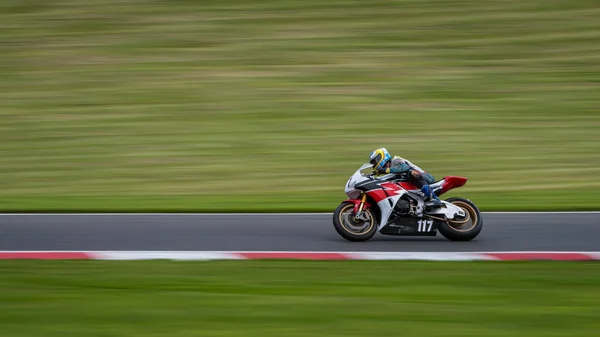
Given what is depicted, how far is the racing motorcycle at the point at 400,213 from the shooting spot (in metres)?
11.5

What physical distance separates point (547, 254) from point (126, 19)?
75.1 ft

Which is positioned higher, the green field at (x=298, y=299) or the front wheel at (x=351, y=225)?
the front wheel at (x=351, y=225)

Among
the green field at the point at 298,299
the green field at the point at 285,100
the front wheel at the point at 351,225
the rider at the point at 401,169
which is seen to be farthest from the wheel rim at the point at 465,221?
the green field at the point at 285,100

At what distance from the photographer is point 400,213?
1158cm

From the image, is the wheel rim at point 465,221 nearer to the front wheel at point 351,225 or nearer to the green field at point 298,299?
the front wheel at point 351,225

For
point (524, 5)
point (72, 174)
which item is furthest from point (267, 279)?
point (524, 5)

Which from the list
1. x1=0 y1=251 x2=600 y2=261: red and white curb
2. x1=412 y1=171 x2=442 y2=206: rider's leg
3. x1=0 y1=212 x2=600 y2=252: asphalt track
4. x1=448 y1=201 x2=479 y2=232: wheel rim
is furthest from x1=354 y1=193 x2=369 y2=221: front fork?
x1=448 y1=201 x2=479 y2=232: wheel rim

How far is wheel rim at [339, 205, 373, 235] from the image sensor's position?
38.0ft

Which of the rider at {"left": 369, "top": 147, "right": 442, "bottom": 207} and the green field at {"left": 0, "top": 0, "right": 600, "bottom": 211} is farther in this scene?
the green field at {"left": 0, "top": 0, "right": 600, "bottom": 211}

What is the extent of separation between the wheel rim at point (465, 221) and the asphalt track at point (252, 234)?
24 centimetres

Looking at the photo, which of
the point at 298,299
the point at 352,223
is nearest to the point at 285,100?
the point at 352,223

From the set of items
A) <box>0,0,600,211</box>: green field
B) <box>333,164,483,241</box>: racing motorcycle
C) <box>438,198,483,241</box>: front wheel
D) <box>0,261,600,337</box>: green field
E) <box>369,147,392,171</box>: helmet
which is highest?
<box>0,0,600,211</box>: green field

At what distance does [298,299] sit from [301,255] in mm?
2792

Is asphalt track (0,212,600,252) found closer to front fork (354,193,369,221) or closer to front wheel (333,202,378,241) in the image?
front wheel (333,202,378,241)
